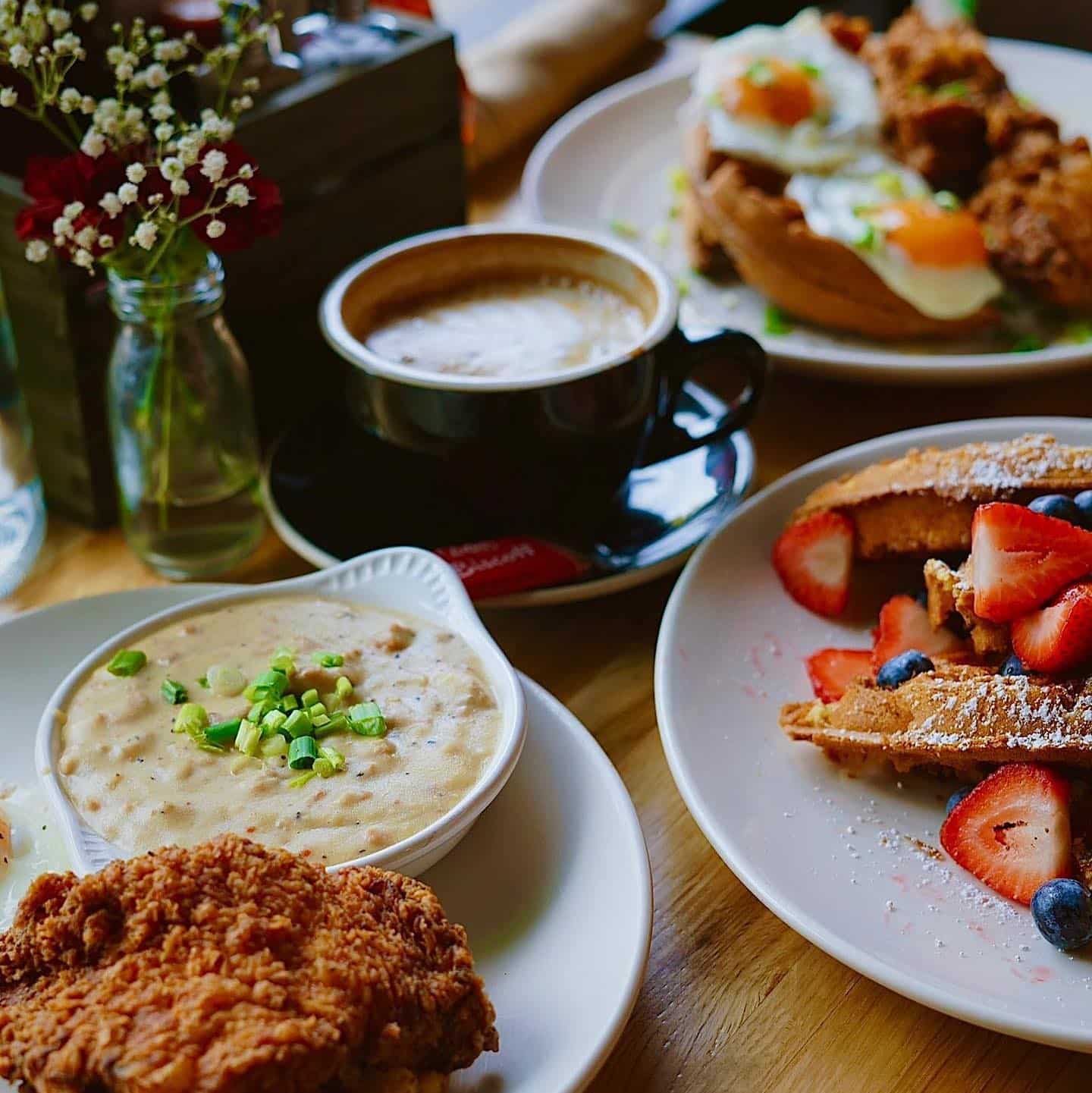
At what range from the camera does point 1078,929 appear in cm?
117

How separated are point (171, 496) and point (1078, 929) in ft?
3.86

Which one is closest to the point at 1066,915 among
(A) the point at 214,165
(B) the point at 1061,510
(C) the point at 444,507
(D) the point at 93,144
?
(B) the point at 1061,510

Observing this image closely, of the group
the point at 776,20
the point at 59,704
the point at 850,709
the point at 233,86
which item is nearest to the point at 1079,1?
the point at 776,20

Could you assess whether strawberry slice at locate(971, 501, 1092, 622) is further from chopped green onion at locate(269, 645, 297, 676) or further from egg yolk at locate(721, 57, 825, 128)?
egg yolk at locate(721, 57, 825, 128)

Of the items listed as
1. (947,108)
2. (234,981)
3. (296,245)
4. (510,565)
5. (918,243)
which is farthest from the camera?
(947,108)

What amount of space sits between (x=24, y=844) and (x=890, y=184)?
5.51 ft

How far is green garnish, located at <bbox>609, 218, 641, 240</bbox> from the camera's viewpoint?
2438 mm

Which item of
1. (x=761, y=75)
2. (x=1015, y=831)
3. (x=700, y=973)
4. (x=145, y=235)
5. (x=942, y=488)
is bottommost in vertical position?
(x=700, y=973)

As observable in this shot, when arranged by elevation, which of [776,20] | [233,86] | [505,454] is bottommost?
[776,20]

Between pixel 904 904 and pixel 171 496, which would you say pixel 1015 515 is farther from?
pixel 171 496

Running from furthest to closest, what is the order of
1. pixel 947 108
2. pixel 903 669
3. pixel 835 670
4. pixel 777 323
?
pixel 947 108 → pixel 777 323 → pixel 835 670 → pixel 903 669

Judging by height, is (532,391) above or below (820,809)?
above

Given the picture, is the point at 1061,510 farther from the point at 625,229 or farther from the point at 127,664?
the point at 625,229

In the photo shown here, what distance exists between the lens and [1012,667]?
1354mm
